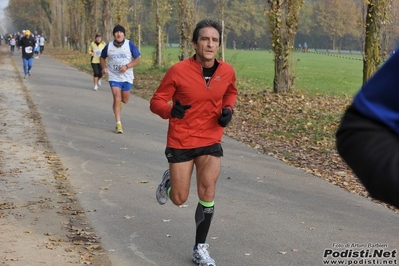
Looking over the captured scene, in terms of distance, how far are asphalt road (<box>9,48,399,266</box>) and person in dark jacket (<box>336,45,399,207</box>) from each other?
13.4 feet

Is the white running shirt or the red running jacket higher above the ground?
the red running jacket

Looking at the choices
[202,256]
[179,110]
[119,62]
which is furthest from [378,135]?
[119,62]

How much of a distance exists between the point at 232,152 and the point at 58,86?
14.4 m

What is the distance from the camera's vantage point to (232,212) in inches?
301

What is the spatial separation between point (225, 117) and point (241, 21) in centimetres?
9017

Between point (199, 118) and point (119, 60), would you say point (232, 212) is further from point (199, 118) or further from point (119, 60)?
point (119, 60)

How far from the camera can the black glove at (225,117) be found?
574 centimetres

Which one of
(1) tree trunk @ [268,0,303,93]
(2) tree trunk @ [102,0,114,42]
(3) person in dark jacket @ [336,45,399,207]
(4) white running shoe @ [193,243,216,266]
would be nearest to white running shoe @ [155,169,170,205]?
(4) white running shoe @ [193,243,216,266]

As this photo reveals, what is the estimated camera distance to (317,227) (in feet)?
23.2

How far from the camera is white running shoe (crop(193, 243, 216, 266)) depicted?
19.0 ft

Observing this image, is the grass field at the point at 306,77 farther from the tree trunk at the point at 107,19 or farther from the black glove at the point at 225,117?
the black glove at the point at 225,117

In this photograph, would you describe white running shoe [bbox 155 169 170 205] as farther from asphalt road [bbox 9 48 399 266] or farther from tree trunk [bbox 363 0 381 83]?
tree trunk [bbox 363 0 381 83]

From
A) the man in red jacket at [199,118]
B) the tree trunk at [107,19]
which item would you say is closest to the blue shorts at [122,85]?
the man in red jacket at [199,118]

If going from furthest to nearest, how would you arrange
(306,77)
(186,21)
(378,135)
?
(306,77)
(186,21)
(378,135)
